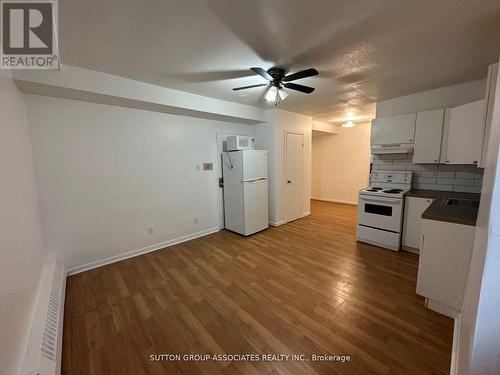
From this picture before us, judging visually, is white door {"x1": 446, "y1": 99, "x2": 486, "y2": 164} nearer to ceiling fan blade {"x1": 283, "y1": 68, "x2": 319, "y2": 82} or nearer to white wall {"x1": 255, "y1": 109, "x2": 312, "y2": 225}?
ceiling fan blade {"x1": 283, "y1": 68, "x2": 319, "y2": 82}

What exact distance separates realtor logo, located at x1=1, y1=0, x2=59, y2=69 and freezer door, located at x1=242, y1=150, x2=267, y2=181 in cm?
252

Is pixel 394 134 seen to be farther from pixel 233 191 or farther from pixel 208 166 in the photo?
pixel 208 166

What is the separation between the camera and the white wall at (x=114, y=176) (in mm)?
2299

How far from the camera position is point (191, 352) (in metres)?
1.47

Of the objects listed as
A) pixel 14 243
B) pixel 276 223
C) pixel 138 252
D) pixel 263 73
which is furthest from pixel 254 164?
pixel 14 243

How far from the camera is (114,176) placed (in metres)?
2.73

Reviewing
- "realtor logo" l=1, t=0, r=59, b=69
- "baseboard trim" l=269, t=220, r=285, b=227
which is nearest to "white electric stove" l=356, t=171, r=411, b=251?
"baseboard trim" l=269, t=220, r=285, b=227

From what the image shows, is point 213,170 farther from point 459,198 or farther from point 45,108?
point 459,198

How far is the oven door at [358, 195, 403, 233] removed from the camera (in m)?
2.83

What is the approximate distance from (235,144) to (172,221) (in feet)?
5.87

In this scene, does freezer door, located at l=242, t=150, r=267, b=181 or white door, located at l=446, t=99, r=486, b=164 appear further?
freezer door, located at l=242, t=150, r=267, b=181

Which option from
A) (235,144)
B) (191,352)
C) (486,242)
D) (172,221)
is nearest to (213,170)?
(235,144)

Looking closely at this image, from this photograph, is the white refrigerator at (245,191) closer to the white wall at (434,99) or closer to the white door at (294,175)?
the white door at (294,175)

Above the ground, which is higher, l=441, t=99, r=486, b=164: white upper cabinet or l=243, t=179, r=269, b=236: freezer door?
l=441, t=99, r=486, b=164: white upper cabinet
